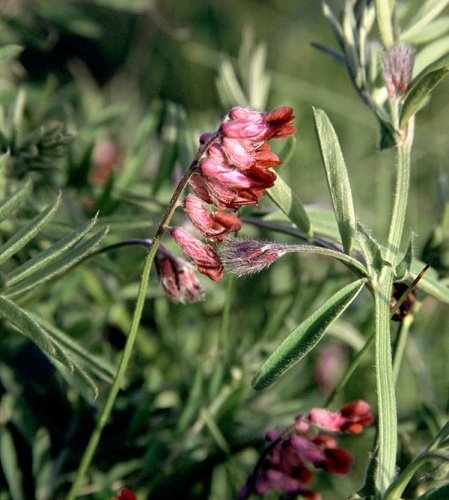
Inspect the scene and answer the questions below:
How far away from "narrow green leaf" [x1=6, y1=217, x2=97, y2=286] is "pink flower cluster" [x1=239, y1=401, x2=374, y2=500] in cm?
47

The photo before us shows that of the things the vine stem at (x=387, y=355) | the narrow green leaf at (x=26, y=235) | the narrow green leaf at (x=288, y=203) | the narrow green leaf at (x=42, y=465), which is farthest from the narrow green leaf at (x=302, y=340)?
the narrow green leaf at (x=42, y=465)

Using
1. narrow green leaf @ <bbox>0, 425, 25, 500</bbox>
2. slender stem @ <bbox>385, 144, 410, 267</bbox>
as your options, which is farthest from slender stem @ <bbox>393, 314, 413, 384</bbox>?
narrow green leaf @ <bbox>0, 425, 25, 500</bbox>

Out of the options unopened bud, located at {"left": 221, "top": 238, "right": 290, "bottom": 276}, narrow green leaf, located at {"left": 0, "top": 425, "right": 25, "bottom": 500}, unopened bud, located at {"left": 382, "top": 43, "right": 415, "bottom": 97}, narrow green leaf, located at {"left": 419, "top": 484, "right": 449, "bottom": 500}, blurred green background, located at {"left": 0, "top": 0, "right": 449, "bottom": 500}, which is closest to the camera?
narrow green leaf, located at {"left": 419, "top": 484, "right": 449, "bottom": 500}

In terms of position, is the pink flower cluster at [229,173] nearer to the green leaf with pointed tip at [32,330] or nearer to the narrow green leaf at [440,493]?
the green leaf with pointed tip at [32,330]

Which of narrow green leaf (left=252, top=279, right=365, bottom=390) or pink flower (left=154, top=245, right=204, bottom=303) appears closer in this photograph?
narrow green leaf (left=252, top=279, right=365, bottom=390)

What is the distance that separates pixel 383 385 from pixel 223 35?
258 centimetres

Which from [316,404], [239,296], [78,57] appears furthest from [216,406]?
[78,57]

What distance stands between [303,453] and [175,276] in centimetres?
35

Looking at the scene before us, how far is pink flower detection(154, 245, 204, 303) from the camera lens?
1149 mm

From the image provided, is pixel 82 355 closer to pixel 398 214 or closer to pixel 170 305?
pixel 398 214

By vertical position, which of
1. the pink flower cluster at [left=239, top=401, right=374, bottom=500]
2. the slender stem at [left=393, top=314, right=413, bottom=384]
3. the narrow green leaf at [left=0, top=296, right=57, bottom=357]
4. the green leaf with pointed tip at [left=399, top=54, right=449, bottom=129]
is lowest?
the pink flower cluster at [left=239, top=401, right=374, bottom=500]

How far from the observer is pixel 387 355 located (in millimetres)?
946

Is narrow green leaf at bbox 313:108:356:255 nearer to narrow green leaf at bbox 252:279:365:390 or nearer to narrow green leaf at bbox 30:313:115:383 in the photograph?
narrow green leaf at bbox 252:279:365:390

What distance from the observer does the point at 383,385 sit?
928 mm
